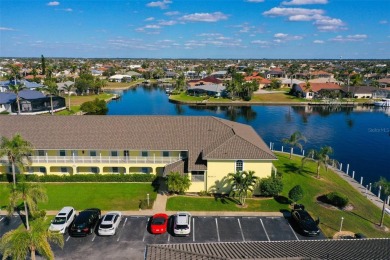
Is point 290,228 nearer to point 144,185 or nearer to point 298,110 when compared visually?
point 144,185

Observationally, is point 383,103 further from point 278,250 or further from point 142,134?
point 278,250

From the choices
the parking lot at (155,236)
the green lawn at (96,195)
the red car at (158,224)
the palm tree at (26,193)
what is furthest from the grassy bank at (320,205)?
the palm tree at (26,193)

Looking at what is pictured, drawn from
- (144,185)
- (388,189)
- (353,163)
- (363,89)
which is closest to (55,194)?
(144,185)

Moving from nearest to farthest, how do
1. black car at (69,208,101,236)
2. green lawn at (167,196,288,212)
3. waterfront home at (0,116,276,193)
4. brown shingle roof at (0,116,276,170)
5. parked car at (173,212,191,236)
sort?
black car at (69,208,101,236)
parked car at (173,212,191,236)
green lawn at (167,196,288,212)
waterfront home at (0,116,276,193)
brown shingle roof at (0,116,276,170)

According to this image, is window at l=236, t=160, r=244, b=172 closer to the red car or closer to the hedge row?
the red car

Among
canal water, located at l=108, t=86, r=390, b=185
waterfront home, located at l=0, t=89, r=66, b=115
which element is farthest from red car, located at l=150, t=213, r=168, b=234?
waterfront home, located at l=0, t=89, r=66, b=115

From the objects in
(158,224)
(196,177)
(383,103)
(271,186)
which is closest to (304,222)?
(271,186)

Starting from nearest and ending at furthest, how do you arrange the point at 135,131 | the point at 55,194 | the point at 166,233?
the point at 166,233 < the point at 55,194 < the point at 135,131
